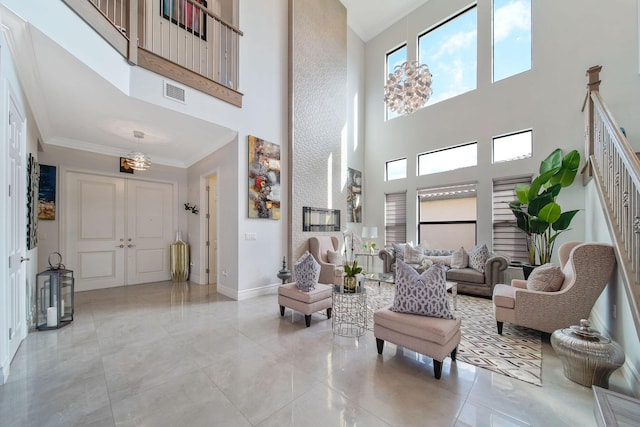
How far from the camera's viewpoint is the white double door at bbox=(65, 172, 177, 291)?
16.0 ft

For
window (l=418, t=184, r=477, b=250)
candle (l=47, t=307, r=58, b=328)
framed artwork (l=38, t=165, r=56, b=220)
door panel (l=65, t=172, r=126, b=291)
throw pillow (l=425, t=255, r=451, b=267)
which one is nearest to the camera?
candle (l=47, t=307, r=58, b=328)

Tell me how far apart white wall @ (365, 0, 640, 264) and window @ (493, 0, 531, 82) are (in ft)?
0.50

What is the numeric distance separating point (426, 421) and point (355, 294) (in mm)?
1419

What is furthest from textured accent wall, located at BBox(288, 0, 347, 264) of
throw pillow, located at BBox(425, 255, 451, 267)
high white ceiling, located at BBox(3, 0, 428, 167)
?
throw pillow, located at BBox(425, 255, 451, 267)

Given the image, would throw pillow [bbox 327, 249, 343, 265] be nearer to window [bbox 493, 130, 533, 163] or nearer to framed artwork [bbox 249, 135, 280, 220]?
framed artwork [bbox 249, 135, 280, 220]

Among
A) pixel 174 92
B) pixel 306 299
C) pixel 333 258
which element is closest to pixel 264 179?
pixel 174 92

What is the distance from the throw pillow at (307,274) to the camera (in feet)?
11.2

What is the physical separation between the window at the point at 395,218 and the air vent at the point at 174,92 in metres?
5.64

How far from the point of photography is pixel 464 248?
5922 millimetres

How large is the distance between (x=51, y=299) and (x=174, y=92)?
3247 millimetres

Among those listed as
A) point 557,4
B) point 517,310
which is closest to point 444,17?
point 557,4

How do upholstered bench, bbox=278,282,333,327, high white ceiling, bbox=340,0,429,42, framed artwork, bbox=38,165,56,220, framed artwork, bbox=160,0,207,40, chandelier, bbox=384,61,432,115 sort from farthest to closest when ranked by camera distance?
high white ceiling, bbox=340,0,429,42 < framed artwork, bbox=160,0,207,40 < framed artwork, bbox=38,165,56,220 < chandelier, bbox=384,61,432,115 < upholstered bench, bbox=278,282,333,327

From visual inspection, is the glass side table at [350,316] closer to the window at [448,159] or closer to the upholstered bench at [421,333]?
the upholstered bench at [421,333]

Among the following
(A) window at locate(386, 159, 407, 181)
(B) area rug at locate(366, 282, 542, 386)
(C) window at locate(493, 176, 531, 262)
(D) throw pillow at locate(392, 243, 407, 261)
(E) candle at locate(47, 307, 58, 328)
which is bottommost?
(B) area rug at locate(366, 282, 542, 386)
